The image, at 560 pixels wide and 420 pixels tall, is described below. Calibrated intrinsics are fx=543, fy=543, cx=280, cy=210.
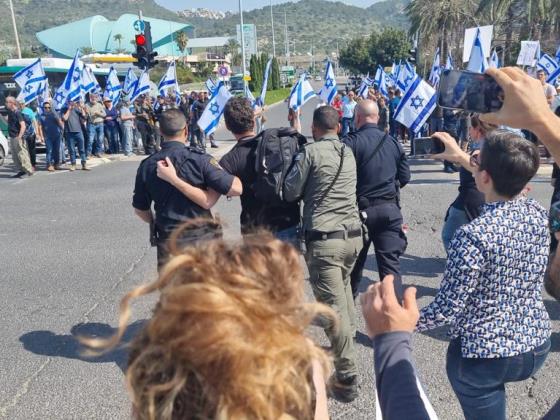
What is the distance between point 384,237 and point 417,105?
5.08 metres

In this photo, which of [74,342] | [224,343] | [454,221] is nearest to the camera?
[224,343]

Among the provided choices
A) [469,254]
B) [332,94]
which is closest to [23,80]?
[332,94]

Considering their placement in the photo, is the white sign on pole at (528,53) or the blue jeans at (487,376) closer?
the blue jeans at (487,376)

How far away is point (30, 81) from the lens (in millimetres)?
13109

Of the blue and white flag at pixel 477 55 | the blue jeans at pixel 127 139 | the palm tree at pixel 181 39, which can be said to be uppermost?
the palm tree at pixel 181 39

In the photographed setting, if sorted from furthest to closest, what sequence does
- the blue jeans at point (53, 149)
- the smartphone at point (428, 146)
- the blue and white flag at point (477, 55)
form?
the blue jeans at point (53, 149) → the blue and white flag at point (477, 55) → the smartphone at point (428, 146)

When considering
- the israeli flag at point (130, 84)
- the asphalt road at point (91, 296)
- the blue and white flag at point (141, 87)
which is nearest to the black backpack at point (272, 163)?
the asphalt road at point (91, 296)

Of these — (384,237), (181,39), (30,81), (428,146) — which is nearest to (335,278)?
(384,237)

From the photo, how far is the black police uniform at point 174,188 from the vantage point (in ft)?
11.8

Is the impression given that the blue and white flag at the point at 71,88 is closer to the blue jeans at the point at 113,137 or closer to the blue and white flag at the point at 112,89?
the blue jeans at the point at 113,137

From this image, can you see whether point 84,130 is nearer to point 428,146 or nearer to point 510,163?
point 428,146

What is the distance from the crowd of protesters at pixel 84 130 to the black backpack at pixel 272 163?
6.89 m

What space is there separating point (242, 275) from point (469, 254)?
134 centimetres

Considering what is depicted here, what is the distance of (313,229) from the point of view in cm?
359
